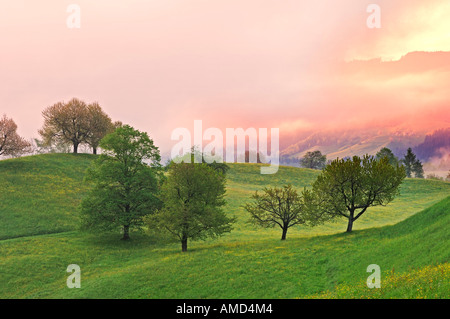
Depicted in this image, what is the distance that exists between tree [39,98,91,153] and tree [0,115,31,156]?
13.4 m

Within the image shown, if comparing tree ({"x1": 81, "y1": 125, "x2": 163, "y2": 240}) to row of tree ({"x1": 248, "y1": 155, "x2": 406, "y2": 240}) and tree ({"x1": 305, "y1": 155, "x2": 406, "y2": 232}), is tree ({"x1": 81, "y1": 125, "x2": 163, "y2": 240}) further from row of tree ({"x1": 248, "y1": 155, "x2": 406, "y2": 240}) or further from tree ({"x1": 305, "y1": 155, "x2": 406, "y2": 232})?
tree ({"x1": 305, "y1": 155, "x2": 406, "y2": 232})

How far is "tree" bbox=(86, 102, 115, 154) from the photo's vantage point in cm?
9669

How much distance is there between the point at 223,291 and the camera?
2427 centimetres

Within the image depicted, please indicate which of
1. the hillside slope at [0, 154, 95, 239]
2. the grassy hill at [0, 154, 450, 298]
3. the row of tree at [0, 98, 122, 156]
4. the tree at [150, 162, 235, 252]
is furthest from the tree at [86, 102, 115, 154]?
the tree at [150, 162, 235, 252]

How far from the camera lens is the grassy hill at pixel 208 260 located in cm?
2191

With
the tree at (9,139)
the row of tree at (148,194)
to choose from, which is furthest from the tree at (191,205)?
the tree at (9,139)

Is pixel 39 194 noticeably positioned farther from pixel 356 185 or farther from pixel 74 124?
pixel 356 185

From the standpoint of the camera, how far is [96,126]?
97.0m

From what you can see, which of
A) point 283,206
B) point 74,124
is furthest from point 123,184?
point 74,124

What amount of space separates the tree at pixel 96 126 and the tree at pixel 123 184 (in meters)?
52.8

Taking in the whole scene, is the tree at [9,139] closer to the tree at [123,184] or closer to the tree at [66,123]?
the tree at [66,123]

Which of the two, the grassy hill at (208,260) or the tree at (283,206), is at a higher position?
the tree at (283,206)

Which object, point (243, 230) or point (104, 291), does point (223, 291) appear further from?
point (243, 230)
